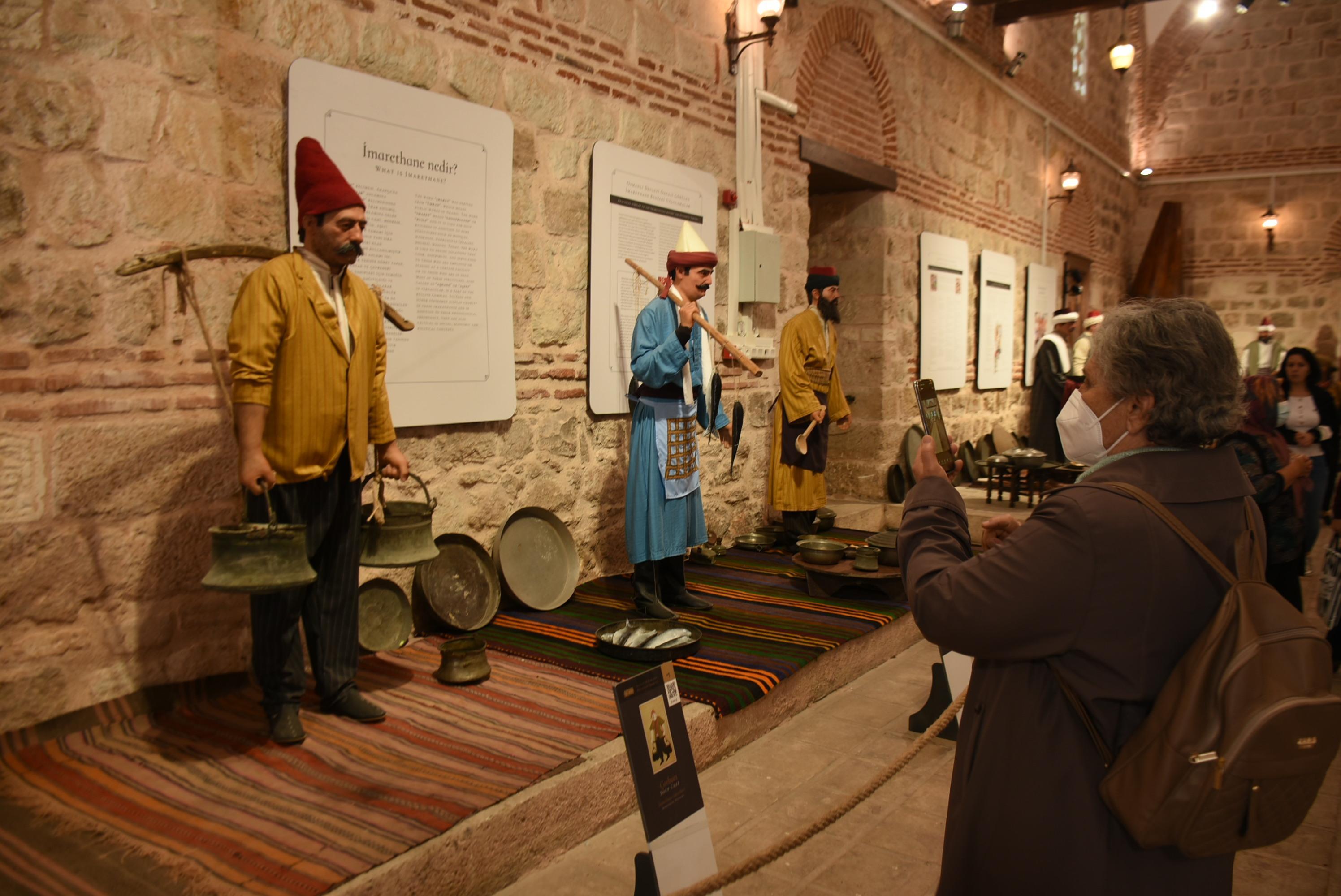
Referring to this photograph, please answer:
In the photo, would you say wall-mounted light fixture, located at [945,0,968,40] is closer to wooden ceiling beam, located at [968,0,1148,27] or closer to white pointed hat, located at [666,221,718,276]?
wooden ceiling beam, located at [968,0,1148,27]

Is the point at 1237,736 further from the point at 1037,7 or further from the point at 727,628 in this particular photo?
the point at 1037,7

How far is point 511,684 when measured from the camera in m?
3.68

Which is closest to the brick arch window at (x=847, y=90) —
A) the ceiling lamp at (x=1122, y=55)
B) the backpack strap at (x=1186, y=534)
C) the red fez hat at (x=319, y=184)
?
the ceiling lamp at (x=1122, y=55)

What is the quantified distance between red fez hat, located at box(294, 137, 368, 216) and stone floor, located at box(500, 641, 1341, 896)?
2134 millimetres

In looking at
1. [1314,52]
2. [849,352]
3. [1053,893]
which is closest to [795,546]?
[849,352]

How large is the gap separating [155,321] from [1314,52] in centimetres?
1763

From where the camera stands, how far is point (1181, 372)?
1596 millimetres

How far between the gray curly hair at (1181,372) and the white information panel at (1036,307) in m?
10.3

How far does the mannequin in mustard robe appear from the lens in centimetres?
623

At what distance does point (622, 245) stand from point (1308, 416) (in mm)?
3795

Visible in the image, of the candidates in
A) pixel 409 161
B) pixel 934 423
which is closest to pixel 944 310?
pixel 409 161

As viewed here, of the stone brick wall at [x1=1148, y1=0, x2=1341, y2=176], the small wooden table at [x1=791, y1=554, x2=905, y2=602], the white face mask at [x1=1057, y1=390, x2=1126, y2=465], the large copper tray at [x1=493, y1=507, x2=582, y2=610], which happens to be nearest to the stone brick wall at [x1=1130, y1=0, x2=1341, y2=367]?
the stone brick wall at [x1=1148, y1=0, x2=1341, y2=176]

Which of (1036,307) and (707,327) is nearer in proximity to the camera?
(707,327)

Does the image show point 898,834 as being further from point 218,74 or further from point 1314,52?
point 1314,52
